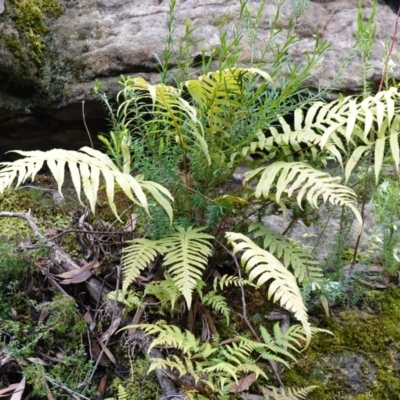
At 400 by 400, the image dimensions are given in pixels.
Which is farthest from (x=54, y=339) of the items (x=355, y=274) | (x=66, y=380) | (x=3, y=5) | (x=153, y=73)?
(x=3, y=5)

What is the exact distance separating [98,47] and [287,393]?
250 cm

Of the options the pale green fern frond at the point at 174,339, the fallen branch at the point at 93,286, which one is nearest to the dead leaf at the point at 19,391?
the fallen branch at the point at 93,286

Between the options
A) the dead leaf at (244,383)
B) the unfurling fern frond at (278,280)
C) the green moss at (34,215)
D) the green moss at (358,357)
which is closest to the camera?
the unfurling fern frond at (278,280)

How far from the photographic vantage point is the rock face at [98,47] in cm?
318

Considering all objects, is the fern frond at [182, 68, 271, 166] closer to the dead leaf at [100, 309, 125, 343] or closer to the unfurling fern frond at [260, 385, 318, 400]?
the dead leaf at [100, 309, 125, 343]

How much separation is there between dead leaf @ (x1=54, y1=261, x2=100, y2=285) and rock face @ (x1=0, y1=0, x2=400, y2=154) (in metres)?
1.30

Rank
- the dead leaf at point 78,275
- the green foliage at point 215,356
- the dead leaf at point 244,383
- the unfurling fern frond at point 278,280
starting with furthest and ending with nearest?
the dead leaf at point 78,275, the dead leaf at point 244,383, the green foliage at point 215,356, the unfurling fern frond at point 278,280

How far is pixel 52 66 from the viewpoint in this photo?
127 inches

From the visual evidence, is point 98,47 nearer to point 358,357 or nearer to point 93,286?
point 93,286

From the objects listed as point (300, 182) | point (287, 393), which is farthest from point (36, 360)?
point (300, 182)

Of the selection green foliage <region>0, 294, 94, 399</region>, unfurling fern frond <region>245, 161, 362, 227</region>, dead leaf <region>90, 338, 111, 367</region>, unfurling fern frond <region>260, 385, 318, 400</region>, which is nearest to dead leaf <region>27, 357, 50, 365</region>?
green foliage <region>0, 294, 94, 399</region>

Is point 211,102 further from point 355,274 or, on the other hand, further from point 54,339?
point 54,339

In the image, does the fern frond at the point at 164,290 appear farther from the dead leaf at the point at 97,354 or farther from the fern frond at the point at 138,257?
the dead leaf at the point at 97,354

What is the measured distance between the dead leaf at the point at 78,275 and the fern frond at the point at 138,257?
317mm
